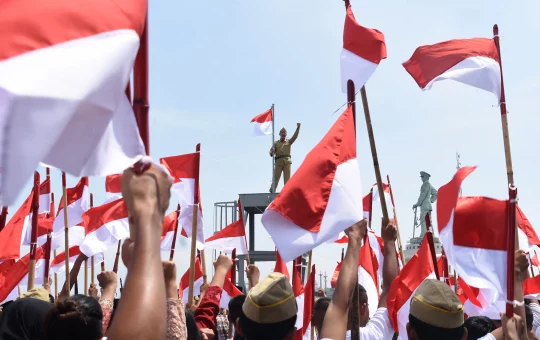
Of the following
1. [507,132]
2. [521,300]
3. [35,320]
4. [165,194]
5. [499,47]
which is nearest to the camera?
[165,194]

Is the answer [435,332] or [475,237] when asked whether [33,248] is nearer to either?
[475,237]

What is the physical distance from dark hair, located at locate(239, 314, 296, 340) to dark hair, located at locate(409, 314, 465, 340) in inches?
33.5

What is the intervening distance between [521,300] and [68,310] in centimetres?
289

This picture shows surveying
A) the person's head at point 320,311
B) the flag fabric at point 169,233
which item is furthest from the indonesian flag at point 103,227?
the person's head at point 320,311

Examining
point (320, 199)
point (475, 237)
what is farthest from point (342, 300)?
point (475, 237)

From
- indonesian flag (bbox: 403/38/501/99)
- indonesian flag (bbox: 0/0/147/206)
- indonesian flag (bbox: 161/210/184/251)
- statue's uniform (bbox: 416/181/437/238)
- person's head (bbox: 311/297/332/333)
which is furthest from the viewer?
statue's uniform (bbox: 416/181/437/238)

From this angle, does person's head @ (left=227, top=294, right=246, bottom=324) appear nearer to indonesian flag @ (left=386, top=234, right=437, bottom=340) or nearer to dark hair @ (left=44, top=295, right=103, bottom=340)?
indonesian flag @ (left=386, top=234, right=437, bottom=340)

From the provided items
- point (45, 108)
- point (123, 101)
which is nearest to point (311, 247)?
point (123, 101)

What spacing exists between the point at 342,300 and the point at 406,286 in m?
2.75

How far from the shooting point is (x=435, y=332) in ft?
12.4

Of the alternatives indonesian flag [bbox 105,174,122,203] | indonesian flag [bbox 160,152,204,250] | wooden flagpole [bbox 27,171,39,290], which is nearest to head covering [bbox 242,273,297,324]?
wooden flagpole [bbox 27,171,39,290]

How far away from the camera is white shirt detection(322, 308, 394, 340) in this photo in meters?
4.59

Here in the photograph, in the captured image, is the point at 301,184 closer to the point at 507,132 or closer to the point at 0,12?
the point at 507,132

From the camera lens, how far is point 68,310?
323 cm
